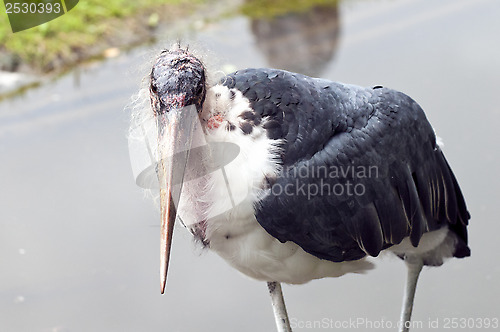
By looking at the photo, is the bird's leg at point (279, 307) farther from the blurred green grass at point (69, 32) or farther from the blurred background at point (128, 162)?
the blurred green grass at point (69, 32)

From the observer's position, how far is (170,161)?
7.12 feet

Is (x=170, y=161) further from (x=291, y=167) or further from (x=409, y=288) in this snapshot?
(x=409, y=288)

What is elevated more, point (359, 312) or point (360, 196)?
point (360, 196)

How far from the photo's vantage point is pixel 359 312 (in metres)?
3.37

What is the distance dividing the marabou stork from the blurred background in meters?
0.18

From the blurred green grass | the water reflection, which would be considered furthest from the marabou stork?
the blurred green grass

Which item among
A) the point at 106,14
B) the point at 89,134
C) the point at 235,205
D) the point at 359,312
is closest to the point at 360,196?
the point at 235,205

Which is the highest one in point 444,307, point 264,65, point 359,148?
point 359,148

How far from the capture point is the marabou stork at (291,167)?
228 centimetres

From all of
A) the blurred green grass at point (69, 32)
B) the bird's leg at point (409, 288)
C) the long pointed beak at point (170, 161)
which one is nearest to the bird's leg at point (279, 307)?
the bird's leg at point (409, 288)

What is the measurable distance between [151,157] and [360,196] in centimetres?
71

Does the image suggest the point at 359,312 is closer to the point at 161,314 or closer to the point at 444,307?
the point at 444,307

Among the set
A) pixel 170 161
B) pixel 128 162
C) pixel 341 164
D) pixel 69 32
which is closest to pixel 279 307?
pixel 341 164

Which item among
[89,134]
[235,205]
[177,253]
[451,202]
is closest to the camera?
[235,205]
